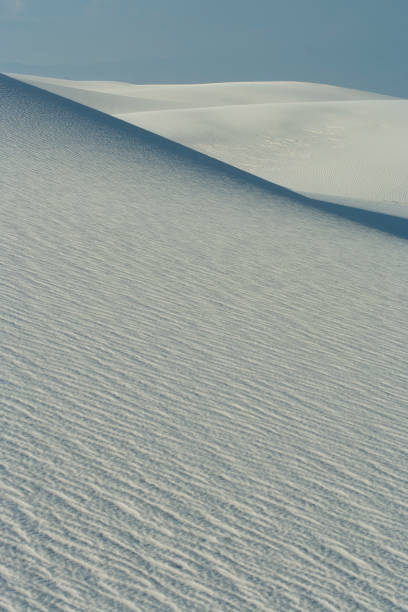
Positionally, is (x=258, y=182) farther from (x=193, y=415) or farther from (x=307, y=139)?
(x=307, y=139)

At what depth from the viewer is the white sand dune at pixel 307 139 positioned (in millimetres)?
22969

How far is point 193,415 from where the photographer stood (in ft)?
16.5

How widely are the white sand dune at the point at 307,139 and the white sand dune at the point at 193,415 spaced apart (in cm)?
1028

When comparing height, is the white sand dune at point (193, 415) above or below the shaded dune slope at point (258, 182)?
below

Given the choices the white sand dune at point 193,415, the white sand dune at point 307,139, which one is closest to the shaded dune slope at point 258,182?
the white sand dune at point 307,139

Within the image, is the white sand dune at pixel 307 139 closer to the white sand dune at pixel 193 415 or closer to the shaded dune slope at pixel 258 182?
the shaded dune slope at pixel 258 182

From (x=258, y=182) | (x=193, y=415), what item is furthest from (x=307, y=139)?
(x=193, y=415)

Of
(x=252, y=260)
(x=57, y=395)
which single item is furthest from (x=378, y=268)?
(x=57, y=395)

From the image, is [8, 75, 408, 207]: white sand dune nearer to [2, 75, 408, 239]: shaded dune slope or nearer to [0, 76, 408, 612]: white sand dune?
[2, 75, 408, 239]: shaded dune slope

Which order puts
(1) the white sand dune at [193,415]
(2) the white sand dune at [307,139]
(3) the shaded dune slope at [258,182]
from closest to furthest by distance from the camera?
1. (1) the white sand dune at [193,415]
2. (3) the shaded dune slope at [258,182]
3. (2) the white sand dune at [307,139]

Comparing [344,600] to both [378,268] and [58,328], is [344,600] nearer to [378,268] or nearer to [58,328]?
[58,328]

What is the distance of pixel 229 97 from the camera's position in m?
52.1

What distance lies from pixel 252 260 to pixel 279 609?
6239mm

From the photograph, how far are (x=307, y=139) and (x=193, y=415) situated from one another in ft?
89.5
